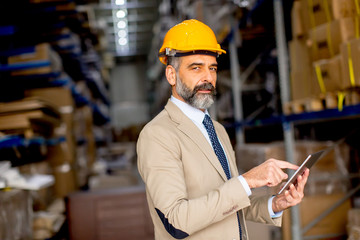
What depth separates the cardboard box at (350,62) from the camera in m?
2.38

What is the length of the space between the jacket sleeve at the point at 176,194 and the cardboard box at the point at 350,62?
1.58 m

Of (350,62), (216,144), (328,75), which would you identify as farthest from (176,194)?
(328,75)

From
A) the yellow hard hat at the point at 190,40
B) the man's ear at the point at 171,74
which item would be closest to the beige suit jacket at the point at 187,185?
the man's ear at the point at 171,74

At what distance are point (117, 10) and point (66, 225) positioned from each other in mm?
9730

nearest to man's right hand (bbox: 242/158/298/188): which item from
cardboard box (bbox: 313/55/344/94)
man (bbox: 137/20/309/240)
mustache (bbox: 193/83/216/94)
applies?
man (bbox: 137/20/309/240)

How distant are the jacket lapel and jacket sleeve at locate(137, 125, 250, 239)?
7 centimetres

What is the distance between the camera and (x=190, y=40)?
163cm

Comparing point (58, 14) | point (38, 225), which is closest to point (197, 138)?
point (38, 225)

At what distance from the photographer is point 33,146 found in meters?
4.95

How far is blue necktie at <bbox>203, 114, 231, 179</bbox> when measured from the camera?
1.61 metres

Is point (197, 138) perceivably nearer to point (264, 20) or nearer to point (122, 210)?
point (122, 210)

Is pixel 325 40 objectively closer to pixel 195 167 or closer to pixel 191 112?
pixel 191 112

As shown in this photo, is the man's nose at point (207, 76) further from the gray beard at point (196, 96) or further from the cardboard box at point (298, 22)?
the cardboard box at point (298, 22)

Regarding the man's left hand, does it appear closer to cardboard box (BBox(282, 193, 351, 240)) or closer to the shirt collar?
the shirt collar
